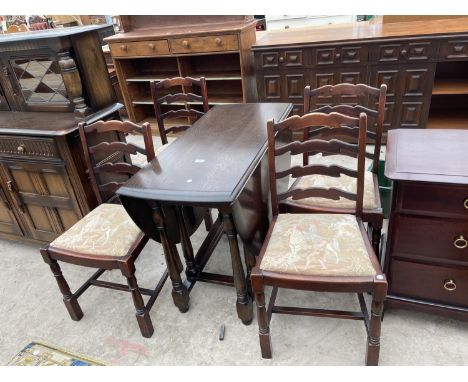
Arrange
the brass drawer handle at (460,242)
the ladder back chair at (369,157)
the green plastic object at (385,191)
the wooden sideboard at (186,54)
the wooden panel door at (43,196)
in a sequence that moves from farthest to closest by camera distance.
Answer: the wooden sideboard at (186,54) → the green plastic object at (385,191) → the wooden panel door at (43,196) → the ladder back chair at (369,157) → the brass drawer handle at (460,242)

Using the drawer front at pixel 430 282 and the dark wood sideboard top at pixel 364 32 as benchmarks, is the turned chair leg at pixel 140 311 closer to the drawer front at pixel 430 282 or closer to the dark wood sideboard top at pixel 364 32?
the drawer front at pixel 430 282

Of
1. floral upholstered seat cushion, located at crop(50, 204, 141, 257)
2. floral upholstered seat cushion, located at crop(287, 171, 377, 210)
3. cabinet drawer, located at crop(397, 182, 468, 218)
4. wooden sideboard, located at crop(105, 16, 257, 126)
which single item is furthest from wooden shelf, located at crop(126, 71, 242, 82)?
cabinet drawer, located at crop(397, 182, 468, 218)

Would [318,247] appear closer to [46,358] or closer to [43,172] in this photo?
[46,358]

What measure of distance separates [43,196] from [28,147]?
34 cm

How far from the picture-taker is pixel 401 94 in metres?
3.02

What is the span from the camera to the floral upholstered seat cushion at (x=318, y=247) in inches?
52.1

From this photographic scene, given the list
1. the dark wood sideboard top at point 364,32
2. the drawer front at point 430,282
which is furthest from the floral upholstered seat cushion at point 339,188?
the dark wood sideboard top at point 364,32

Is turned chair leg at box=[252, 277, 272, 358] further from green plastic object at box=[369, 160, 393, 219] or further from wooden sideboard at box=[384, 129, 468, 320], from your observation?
green plastic object at box=[369, 160, 393, 219]

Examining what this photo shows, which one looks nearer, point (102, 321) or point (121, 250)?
point (121, 250)

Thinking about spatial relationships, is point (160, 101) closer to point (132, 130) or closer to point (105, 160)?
point (105, 160)

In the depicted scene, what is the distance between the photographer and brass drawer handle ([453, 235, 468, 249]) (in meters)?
1.40

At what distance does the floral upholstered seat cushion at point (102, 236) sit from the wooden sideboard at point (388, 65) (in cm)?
212

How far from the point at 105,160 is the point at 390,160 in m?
1.57
